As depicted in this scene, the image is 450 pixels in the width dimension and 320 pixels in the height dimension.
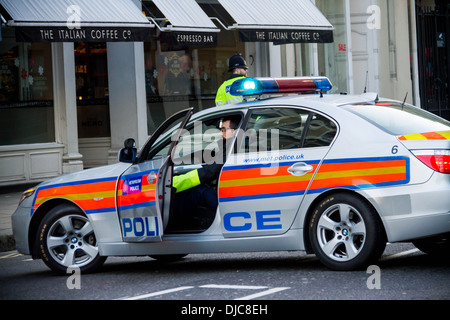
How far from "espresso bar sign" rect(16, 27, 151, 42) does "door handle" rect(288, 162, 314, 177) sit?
25.8ft

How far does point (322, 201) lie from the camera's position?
752 centimetres

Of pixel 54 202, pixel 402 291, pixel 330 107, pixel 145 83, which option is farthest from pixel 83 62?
pixel 402 291

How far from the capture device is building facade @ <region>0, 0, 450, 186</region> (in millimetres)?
16516

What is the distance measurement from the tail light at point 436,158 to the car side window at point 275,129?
3.41 ft

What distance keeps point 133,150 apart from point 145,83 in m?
10.3

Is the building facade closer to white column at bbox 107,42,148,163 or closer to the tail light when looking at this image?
white column at bbox 107,42,148,163

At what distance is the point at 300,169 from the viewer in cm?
759

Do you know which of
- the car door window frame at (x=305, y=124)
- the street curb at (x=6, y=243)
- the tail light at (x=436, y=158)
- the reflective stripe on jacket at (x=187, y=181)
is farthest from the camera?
the street curb at (x=6, y=243)

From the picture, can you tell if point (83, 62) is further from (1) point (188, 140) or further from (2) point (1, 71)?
(1) point (188, 140)

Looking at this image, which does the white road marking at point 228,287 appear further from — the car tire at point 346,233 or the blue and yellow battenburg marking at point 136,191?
the blue and yellow battenburg marking at point 136,191

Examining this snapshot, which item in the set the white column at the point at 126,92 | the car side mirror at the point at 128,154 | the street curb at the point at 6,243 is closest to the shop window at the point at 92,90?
the white column at the point at 126,92

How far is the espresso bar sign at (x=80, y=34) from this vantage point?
14.4 m

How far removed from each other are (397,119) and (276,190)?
120 cm
